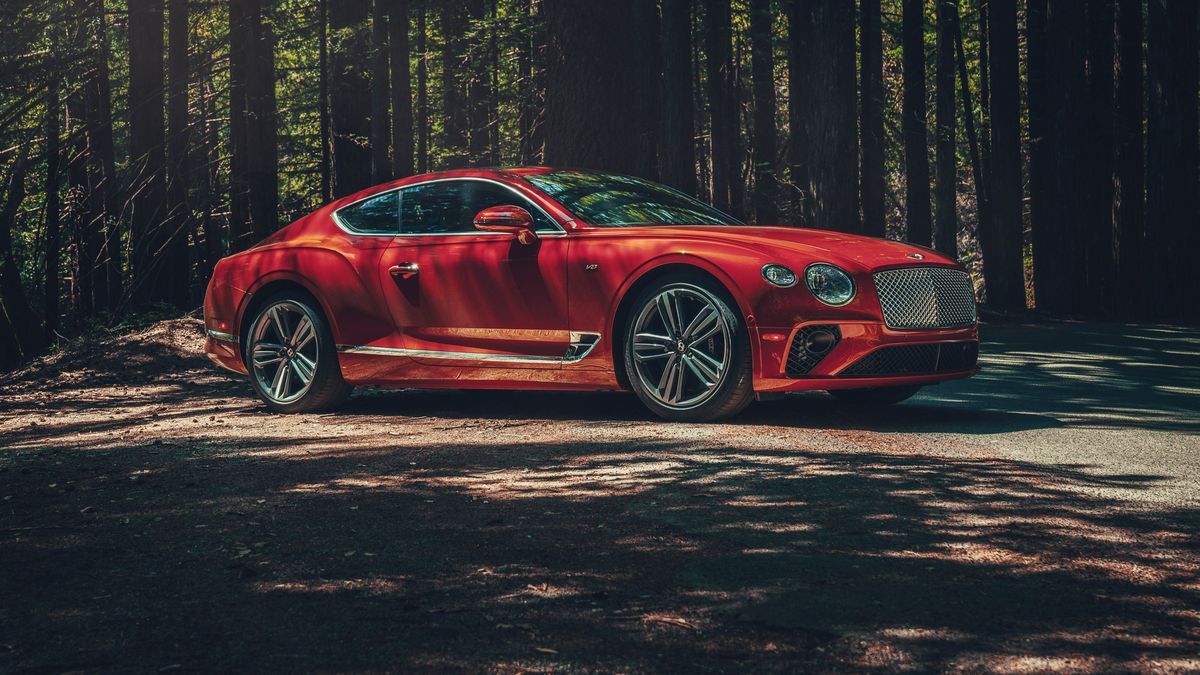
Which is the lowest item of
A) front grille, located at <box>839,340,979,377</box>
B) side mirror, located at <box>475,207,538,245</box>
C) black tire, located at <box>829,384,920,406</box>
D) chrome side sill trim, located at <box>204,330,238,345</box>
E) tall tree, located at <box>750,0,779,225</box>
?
black tire, located at <box>829,384,920,406</box>

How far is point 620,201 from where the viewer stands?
848 cm

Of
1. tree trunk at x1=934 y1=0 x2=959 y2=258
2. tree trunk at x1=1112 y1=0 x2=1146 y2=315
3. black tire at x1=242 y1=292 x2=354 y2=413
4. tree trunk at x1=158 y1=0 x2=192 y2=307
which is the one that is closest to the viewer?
black tire at x1=242 y1=292 x2=354 y2=413

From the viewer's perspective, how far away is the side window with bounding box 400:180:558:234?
8453mm

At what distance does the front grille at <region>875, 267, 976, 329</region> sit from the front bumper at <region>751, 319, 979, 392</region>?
0.10 meters

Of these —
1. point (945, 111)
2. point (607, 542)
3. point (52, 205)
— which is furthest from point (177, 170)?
point (945, 111)

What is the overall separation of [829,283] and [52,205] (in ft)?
47.5

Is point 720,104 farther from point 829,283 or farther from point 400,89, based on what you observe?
point 829,283

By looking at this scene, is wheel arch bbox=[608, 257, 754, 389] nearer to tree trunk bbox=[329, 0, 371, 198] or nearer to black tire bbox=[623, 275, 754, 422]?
black tire bbox=[623, 275, 754, 422]

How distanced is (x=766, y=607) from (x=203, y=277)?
2137 centimetres

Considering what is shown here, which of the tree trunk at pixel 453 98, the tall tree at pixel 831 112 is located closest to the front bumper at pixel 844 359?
the tall tree at pixel 831 112

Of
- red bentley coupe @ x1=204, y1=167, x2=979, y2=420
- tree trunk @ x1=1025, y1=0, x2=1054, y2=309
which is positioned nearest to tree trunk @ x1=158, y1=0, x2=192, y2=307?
red bentley coupe @ x1=204, y1=167, x2=979, y2=420

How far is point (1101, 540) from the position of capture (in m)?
4.64

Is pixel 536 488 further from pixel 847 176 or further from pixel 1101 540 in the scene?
pixel 847 176

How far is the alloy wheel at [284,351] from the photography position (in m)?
8.85
